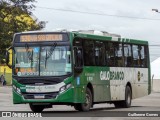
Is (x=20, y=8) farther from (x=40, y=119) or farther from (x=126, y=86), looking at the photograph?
(x=40, y=119)

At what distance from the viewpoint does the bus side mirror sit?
74.5 feet

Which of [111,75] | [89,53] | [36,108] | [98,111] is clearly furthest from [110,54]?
[36,108]

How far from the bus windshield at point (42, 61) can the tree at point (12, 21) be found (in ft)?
190

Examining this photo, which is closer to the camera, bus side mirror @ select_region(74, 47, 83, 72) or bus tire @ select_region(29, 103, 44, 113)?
bus side mirror @ select_region(74, 47, 83, 72)

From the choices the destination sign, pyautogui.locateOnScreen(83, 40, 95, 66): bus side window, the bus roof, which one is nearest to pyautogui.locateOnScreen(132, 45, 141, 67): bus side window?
the bus roof

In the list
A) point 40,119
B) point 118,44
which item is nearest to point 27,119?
point 40,119

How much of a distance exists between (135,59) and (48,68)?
25.1 ft

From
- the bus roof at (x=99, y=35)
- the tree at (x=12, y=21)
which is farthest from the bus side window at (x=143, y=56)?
the tree at (x=12, y=21)

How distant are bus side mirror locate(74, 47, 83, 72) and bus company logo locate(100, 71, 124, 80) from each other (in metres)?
2.33

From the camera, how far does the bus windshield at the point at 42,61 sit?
880 inches

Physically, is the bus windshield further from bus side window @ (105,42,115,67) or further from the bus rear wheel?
the bus rear wheel

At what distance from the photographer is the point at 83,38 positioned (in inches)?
934

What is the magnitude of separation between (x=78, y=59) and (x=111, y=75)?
150 inches

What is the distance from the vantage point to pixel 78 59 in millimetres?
22906
